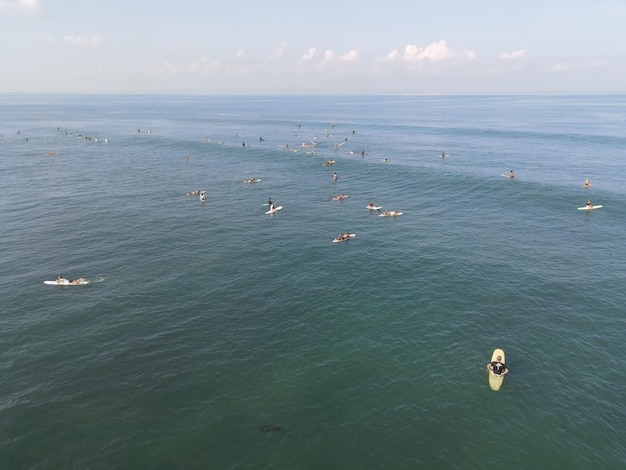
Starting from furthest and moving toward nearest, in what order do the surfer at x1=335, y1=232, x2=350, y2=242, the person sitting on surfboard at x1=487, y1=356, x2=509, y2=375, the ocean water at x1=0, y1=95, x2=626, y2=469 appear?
1. the surfer at x1=335, y1=232, x2=350, y2=242
2. the person sitting on surfboard at x1=487, y1=356, x2=509, y2=375
3. the ocean water at x1=0, y1=95, x2=626, y2=469

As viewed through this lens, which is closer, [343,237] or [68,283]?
[68,283]

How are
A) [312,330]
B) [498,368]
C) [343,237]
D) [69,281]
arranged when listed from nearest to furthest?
1. [498,368]
2. [312,330]
3. [69,281]
4. [343,237]

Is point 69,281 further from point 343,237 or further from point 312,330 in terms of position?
point 343,237

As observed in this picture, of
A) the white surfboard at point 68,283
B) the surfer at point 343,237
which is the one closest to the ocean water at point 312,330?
the white surfboard at point 68,283

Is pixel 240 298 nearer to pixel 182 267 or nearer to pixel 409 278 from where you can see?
pixel 182 267

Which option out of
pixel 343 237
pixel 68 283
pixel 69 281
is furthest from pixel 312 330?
pixel 69 281

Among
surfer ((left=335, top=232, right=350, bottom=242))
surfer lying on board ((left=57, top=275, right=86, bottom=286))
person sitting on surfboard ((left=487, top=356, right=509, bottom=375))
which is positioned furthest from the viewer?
surfer ((left=335, top=232, right=350, bottom=242))

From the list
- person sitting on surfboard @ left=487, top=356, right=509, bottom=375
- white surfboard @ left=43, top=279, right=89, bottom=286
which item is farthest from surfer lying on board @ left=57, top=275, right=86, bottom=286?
person sitting on surfboard @ left=487, top=356, right=509, bottom=375

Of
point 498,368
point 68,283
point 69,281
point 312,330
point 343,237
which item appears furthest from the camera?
point 343,237

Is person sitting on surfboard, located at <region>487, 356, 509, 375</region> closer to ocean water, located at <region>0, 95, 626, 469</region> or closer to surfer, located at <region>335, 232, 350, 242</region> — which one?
ocean water, located at <region>0, 95, 626, 469</region>
